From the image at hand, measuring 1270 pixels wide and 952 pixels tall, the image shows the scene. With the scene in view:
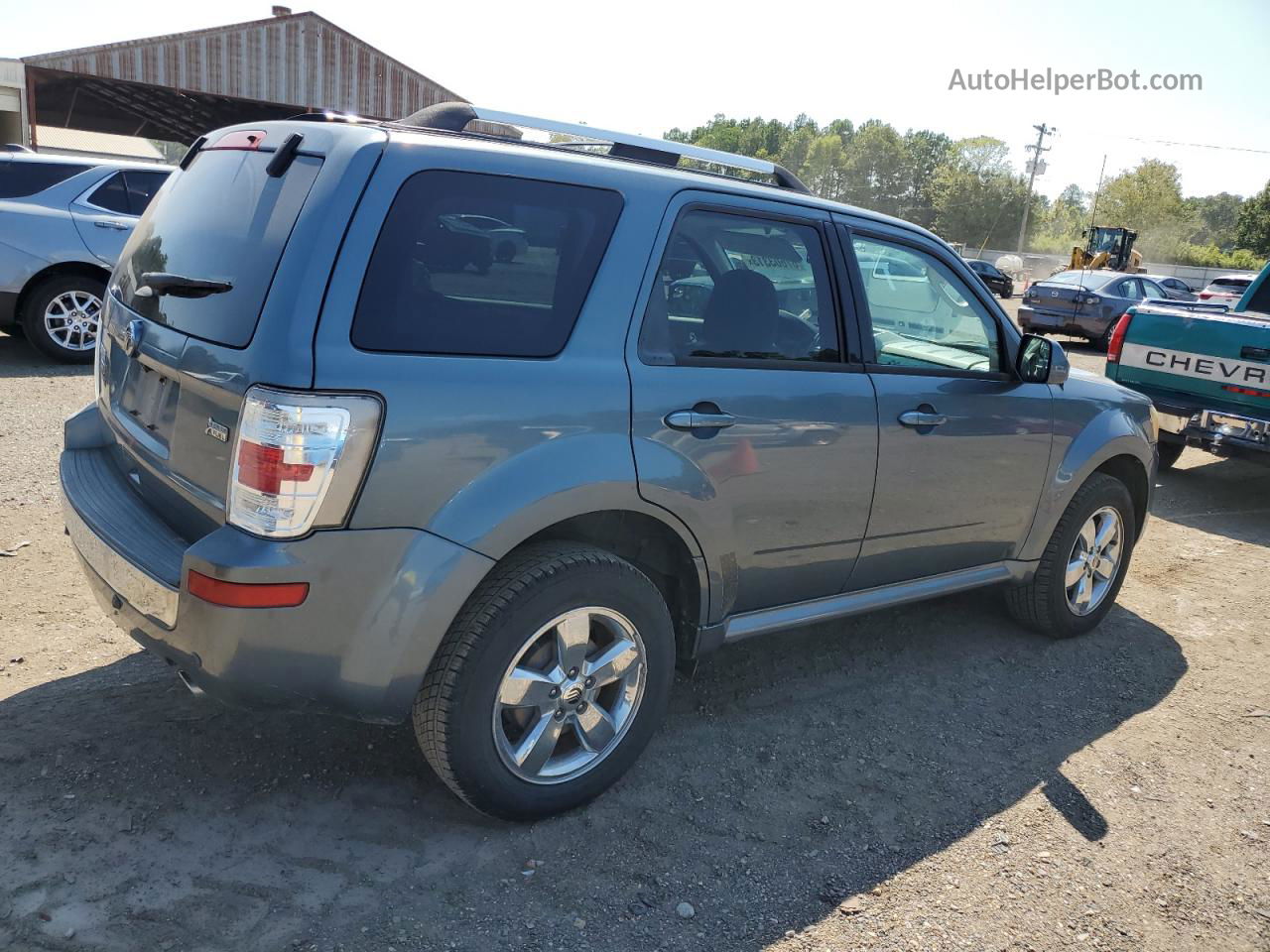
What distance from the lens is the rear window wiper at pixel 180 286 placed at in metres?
2.59

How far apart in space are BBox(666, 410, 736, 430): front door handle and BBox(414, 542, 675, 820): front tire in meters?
0.43

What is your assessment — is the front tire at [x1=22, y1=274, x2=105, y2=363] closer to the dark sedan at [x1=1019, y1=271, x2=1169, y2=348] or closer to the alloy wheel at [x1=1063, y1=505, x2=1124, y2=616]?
the alloy wheel at [x1=1063, y1=505, x2=1124, y2=616]

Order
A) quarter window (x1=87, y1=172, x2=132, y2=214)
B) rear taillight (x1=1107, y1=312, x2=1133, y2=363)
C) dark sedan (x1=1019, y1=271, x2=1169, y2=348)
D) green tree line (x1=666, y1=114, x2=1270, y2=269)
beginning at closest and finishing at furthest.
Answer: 1. rear taillight (x1=1107, y1=312, x2=1133, y2=363)
2. quarter window (x1=87, y1=172, x2=132, y2=214)
3. dark sedan (x1=1019, y1=271, x2=1169, y2=348)
4. green tree line (x1=666, y1=114, x2=1270, y2=269)

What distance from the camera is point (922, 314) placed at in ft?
12.9

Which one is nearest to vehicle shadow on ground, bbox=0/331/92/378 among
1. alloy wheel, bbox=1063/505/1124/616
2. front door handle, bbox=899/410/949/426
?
front door handle, bbox=899/410/949/426

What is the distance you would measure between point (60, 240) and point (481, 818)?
7.75 meters

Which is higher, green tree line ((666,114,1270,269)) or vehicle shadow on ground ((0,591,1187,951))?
green tree line ((666,114,1270,269))

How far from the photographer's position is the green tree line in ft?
281

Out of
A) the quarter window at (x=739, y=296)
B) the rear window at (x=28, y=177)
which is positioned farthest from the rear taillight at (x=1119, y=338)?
the rear window at (x=28, y=177)

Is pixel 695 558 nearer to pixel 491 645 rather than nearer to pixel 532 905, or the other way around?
pixel 491 645

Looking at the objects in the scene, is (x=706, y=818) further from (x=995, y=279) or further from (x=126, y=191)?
(x=995, y=279)

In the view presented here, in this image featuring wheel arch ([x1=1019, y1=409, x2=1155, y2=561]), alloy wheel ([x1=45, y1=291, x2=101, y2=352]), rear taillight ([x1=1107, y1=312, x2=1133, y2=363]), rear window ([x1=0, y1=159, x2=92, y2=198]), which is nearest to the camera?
wheel arch ([x1=1019, y1=409, x2=1155, y2=561])

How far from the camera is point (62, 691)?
3.40 m

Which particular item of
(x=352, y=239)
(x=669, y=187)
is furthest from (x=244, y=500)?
(x=669, y=187)
